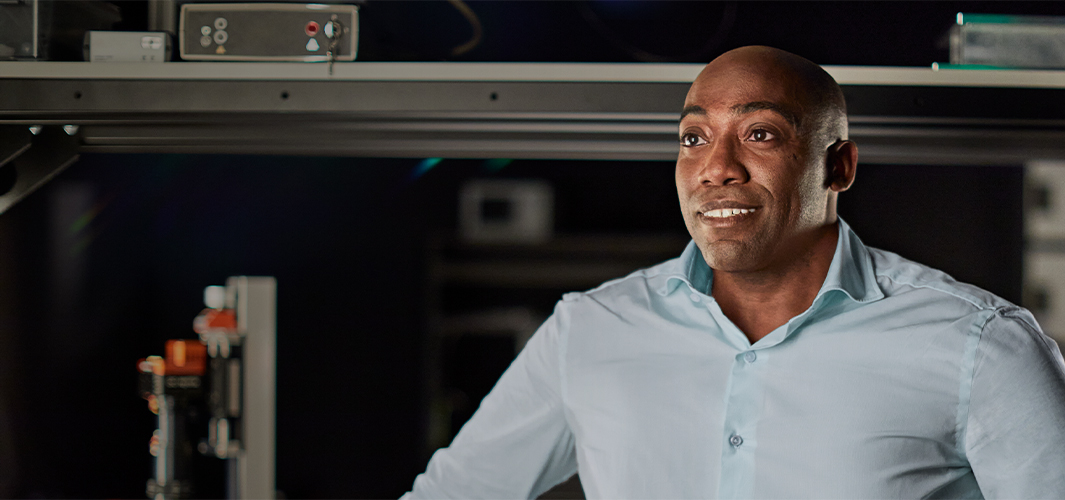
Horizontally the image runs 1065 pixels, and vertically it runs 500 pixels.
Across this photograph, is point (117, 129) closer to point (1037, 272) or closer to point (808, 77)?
point (808, 77)

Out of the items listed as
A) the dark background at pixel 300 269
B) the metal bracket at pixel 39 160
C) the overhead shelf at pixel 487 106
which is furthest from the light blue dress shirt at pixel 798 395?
the dark background at pixel 300 269

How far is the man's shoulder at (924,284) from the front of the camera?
948 mm

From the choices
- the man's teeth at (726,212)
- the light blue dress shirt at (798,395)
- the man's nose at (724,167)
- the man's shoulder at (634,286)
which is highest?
the man's nose at (724,167)

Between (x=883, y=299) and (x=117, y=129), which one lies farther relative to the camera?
(x=117, y=129)

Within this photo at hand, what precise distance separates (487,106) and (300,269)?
2.59m

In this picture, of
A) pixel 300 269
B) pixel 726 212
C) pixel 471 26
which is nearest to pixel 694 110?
pixel 726 212

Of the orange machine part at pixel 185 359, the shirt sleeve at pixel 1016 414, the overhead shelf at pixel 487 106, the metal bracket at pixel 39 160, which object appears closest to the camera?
the shirt sleeve at pixel 1016 414

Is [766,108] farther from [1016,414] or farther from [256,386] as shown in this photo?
[256,386]

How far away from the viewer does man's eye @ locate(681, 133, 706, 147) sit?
1.03 metres

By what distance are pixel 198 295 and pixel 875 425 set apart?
3290mm

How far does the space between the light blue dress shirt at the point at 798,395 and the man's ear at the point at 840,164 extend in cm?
8

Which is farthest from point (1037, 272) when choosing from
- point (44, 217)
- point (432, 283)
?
point (44, 217)

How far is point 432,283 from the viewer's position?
3.76 m

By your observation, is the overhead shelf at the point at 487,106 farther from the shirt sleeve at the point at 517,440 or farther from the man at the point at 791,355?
the shirt sleeve at the point at 517,440
